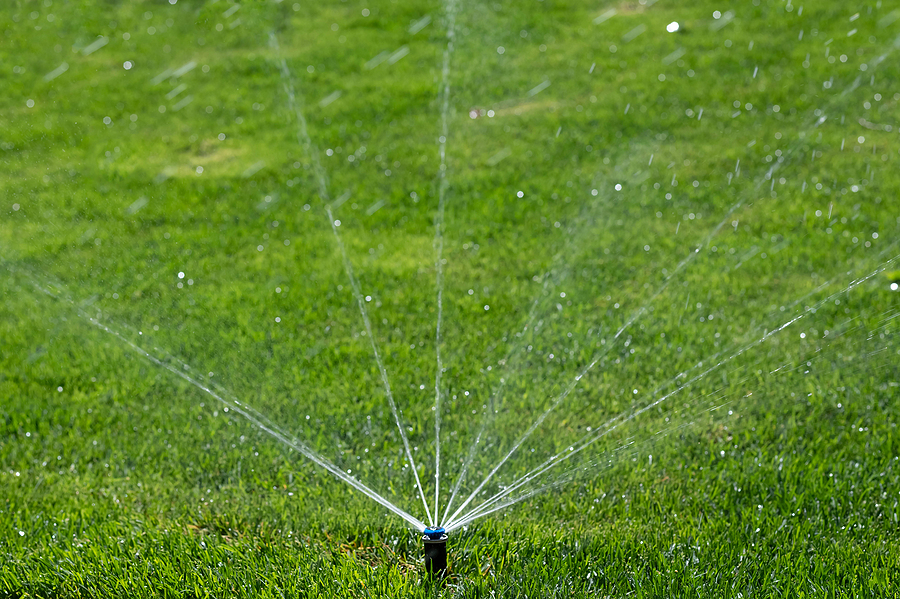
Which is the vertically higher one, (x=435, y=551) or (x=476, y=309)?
(x=435, y=551)

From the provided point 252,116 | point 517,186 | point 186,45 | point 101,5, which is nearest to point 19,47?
point 101,5

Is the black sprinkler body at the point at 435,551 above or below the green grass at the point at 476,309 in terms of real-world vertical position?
above

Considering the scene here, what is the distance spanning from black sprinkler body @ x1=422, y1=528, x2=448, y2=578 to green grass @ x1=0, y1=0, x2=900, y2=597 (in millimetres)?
127

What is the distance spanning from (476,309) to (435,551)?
6.82 feet

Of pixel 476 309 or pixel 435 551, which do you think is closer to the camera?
pixel 435 551

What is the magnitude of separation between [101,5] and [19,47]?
1.29 meters

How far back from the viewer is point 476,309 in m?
4.23

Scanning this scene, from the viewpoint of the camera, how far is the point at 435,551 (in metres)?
2.27

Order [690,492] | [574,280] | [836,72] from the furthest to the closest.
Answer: [836,72] → [574,280] → [690,492]

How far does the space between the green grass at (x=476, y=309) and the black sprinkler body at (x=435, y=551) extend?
5.0 inches

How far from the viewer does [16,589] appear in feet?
8.24

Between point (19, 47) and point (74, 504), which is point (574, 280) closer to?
point (74, 504)

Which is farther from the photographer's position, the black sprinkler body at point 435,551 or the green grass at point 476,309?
the green grass at point 476,309

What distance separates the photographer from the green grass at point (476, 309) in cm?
264
